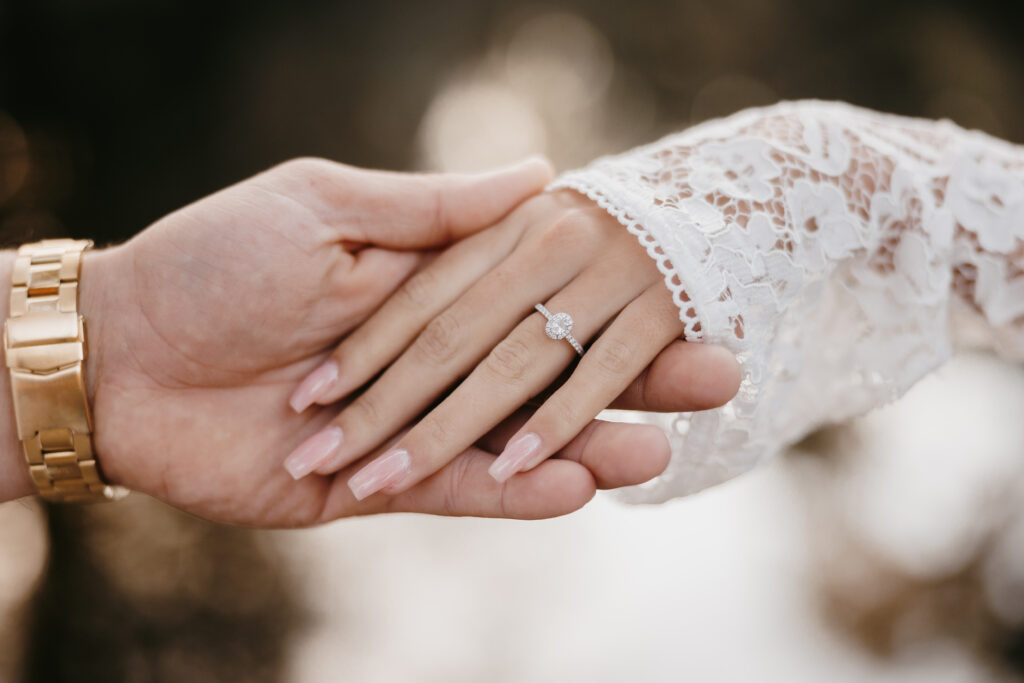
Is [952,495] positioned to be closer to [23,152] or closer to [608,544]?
[608,544]

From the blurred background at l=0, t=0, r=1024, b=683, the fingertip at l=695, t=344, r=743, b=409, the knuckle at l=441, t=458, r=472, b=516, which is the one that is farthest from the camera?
the blurred background at l=0, t=0, r=1024, b=683

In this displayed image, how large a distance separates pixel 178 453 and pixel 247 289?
13.8 inches

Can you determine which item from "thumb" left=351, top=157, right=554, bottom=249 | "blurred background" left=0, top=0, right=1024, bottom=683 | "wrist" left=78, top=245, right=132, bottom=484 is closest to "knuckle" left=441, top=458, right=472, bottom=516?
"thumb" left=351, top=157, right=554, bottom=249

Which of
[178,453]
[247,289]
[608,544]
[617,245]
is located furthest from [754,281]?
[608,544]

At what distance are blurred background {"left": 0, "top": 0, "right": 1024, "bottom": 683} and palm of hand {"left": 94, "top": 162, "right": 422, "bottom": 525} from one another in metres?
2.03

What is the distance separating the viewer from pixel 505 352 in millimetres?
1176

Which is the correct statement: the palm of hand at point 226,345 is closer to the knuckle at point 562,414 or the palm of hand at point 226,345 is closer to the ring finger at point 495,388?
the ring finger at point 495,388

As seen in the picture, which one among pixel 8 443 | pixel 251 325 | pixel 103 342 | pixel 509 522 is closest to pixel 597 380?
pixel 251 325

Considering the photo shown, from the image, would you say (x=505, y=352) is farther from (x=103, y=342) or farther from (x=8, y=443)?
(x=8, y=443)

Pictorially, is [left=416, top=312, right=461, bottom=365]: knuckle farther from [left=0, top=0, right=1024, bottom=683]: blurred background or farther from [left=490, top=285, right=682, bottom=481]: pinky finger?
[left=0, top=0, right=1024, bottom=683]: blurred background

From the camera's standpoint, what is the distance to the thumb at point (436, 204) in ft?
4.42

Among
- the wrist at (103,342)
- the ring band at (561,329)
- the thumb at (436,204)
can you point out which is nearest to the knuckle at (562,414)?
the ring band at (561,329)

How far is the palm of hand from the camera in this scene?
4.15 feet

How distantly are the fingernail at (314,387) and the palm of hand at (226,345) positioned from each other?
0.07 metres
